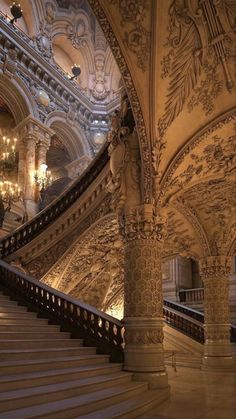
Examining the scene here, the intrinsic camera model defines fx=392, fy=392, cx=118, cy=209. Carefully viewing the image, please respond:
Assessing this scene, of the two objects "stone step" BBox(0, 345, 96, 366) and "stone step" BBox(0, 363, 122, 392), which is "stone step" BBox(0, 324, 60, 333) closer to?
"stone step" BBox(0, 345, 96, 366)

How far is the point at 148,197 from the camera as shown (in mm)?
6863

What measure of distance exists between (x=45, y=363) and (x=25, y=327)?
1423 mm

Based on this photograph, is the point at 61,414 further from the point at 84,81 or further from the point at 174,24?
the point at 84,81

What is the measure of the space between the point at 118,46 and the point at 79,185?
14.3ft

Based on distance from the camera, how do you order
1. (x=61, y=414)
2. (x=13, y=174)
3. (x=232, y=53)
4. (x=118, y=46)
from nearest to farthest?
(x=61, y=414)
(x=118, y=46)
(x=232, y=53)
(x=13, y=174)

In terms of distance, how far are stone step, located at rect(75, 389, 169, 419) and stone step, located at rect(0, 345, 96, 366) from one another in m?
1.26

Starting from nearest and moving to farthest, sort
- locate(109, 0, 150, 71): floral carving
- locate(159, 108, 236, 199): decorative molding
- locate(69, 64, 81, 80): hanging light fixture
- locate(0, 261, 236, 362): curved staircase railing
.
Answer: locate(109, 0, 150, 71): floral carving → locate(0, 261, 236, 362): curved staircase railing → locate(159, 108, 236, 199): decorative molding → locate(69, 64, 81, 80): hanging light fixture

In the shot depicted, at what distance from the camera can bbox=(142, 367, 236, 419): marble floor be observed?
4.56 m

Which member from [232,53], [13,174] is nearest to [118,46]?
[232,53]

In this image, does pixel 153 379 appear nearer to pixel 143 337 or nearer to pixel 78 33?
pixel 143 337

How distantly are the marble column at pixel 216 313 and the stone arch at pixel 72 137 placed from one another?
10199mm

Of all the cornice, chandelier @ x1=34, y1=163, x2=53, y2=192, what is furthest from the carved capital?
the cornice

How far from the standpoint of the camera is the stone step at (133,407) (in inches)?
165

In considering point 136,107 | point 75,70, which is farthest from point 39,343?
point 75,70
